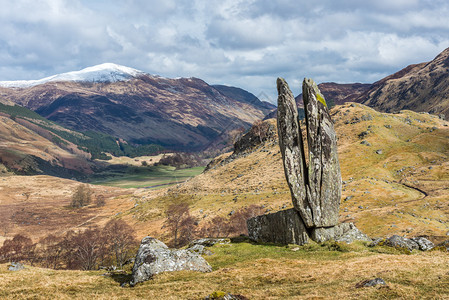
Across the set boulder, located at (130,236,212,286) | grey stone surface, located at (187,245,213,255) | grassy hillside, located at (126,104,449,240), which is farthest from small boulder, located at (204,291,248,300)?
grassy hillside, located at (126,104,449,240)

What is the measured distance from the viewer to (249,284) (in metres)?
27.9

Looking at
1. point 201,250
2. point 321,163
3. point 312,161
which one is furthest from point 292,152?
point 201,250

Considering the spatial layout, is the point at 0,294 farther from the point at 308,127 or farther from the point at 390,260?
the point at 308,127

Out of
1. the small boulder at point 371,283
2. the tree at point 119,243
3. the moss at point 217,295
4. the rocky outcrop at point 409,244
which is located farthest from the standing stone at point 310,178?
the tree at point 119,243

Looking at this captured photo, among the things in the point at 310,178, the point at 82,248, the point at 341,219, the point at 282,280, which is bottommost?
the point at 82,248

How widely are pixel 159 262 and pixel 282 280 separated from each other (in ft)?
45.4

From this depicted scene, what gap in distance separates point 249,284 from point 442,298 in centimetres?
1526

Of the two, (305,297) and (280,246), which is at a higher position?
(305,297)

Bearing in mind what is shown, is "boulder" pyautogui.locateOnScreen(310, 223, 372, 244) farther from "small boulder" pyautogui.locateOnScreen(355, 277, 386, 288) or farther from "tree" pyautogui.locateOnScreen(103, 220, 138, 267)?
"tree" pyautogui.locateOnScreen(103, 220, 138, 267)

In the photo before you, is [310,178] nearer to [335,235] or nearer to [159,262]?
[335,235]

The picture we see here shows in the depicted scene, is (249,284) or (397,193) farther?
(397,193)

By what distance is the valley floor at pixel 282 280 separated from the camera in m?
22.3

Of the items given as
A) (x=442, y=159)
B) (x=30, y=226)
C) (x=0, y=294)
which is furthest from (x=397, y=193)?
(x=30, y=226)

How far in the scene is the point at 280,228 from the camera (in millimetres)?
45812
